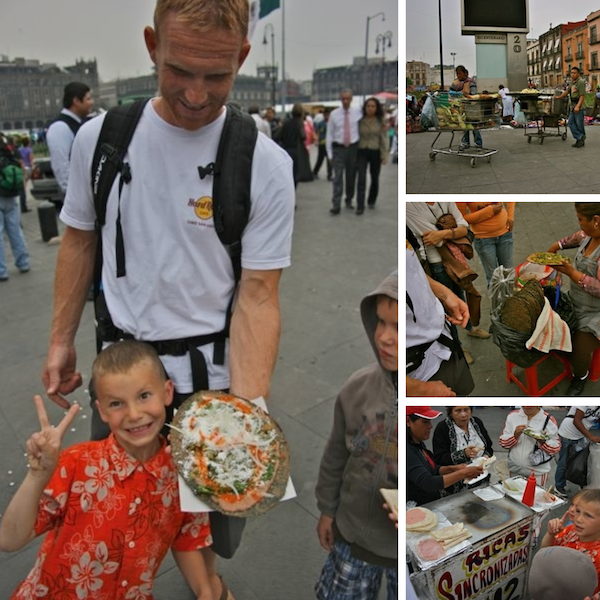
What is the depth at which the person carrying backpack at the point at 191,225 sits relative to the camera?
4.69ft

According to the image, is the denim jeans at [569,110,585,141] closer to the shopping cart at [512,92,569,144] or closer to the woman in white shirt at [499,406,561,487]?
the shopping cart at [512,92,569,144]

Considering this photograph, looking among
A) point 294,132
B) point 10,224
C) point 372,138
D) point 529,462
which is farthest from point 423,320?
point 294,132

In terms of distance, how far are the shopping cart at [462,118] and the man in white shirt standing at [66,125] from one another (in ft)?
11.1

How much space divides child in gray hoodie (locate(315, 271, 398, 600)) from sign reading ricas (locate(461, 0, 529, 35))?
56cm

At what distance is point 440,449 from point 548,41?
2.74 feet

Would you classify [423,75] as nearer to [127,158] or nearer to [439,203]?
[439,203]

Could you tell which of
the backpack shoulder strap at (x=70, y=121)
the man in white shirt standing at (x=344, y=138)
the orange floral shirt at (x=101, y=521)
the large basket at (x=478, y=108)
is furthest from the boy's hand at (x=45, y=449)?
the man in white shirt standing at (x=344, y=138)

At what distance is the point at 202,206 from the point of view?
1444 mm

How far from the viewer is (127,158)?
1442 mm

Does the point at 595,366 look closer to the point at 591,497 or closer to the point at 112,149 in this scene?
the point at 591,497

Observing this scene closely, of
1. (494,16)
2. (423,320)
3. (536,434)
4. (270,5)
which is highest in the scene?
(270,5)

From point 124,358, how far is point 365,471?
0.65 meters

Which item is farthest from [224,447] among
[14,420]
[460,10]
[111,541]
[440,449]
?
[14,420]

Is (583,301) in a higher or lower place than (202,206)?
lower
